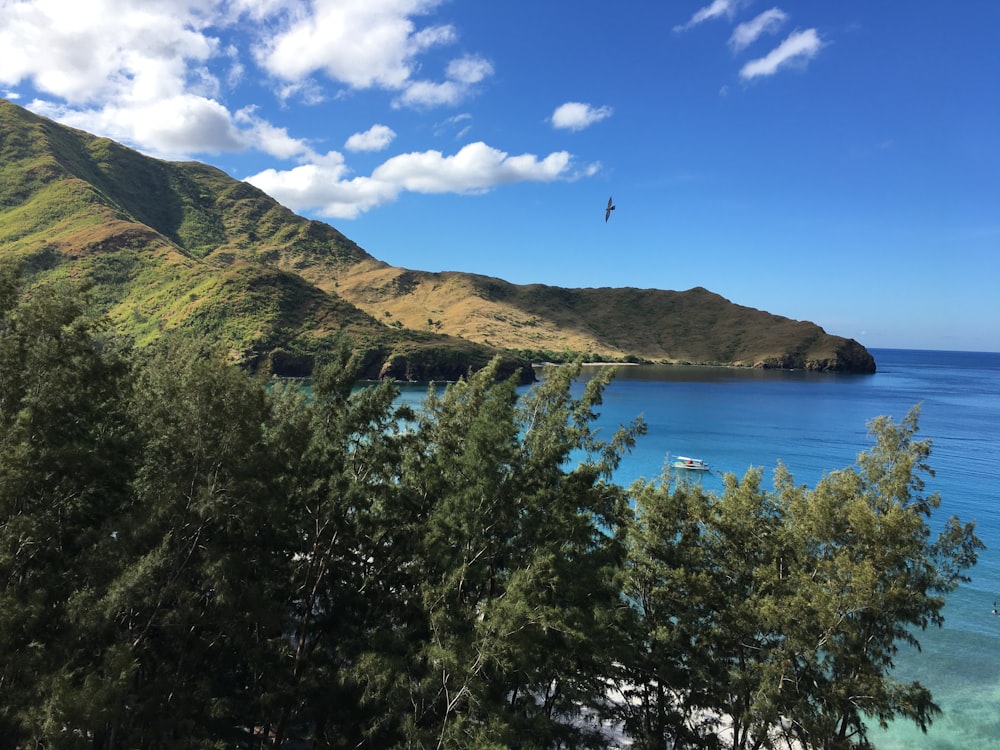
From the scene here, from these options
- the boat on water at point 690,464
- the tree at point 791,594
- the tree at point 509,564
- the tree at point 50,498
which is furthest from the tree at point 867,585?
the boat on water at point 690,464

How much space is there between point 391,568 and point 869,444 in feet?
296

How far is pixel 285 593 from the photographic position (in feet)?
57.9

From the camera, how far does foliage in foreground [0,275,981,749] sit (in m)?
12.5

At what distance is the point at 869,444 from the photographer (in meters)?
85.6

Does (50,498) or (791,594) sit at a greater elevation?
(50,498)

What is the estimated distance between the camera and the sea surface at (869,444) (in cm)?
2941

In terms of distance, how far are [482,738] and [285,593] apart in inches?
321

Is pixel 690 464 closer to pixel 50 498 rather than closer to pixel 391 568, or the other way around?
pixel 391 568

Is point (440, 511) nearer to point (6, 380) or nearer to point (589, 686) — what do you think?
point (589, 686)

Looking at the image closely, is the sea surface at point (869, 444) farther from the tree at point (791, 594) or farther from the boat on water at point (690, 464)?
the tree at point (791, 594)

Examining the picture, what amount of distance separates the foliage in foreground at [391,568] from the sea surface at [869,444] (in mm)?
5937

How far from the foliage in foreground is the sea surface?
5.94 m

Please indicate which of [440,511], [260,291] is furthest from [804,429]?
[260,291]

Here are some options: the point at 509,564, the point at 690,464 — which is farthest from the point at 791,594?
the point at 690,464
